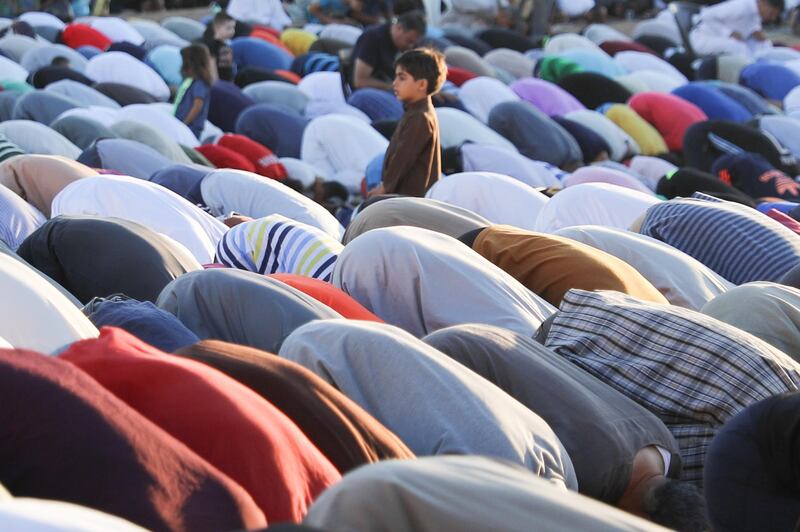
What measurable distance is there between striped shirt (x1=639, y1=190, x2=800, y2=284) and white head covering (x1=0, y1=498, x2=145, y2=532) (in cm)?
289

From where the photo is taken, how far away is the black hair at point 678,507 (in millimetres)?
2578

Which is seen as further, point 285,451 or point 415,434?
point 415,434

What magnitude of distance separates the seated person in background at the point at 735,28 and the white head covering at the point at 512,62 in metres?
1.96

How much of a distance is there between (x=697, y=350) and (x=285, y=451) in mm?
1167

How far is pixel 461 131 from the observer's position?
748cm

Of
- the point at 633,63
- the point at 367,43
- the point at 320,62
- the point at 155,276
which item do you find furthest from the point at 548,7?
the point at 155,276

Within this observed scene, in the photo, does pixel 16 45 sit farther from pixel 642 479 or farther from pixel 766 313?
pixel 642 479

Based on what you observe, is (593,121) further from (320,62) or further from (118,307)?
(118,307)

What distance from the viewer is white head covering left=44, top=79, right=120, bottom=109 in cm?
746

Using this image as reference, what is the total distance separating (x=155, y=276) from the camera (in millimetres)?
3582

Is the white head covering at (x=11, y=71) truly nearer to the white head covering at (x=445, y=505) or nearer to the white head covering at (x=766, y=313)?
the white head covering at (x=766, y=313)

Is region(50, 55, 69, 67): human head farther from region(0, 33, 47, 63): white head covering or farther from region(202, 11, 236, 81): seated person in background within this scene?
region(202, 11, 236, 81): seated person in background

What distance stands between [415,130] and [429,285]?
2.09m

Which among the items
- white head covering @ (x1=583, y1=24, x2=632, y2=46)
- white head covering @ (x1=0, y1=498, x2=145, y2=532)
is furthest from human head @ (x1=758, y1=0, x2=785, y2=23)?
white head covering @ (x1=0, y1=498, x2=145, y2=532)
